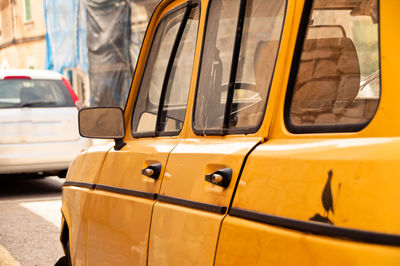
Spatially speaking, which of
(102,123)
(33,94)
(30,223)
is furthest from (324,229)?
(33,94)

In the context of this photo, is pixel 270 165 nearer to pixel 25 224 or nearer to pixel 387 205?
pixel 387 205

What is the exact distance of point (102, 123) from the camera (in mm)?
3471

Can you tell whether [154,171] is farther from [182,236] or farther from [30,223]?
[30,223]

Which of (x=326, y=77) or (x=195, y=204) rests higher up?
(x=326, y=77)

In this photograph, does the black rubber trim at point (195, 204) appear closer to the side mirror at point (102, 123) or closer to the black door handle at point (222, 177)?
the black door handle at point (222, 177)

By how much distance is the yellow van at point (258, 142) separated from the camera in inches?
69.1

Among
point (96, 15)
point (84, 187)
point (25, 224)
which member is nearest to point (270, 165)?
point (84, 187)

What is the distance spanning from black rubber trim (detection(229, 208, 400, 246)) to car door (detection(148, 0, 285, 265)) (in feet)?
0.68

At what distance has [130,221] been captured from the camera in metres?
2.96

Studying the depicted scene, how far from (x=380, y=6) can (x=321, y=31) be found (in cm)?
32

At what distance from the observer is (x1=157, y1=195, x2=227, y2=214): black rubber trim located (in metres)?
2.29

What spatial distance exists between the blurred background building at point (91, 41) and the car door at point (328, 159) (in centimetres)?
1693

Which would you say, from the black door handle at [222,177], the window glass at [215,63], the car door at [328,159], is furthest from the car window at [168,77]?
the car door at [328,159]

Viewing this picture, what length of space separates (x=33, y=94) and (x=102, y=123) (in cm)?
709
